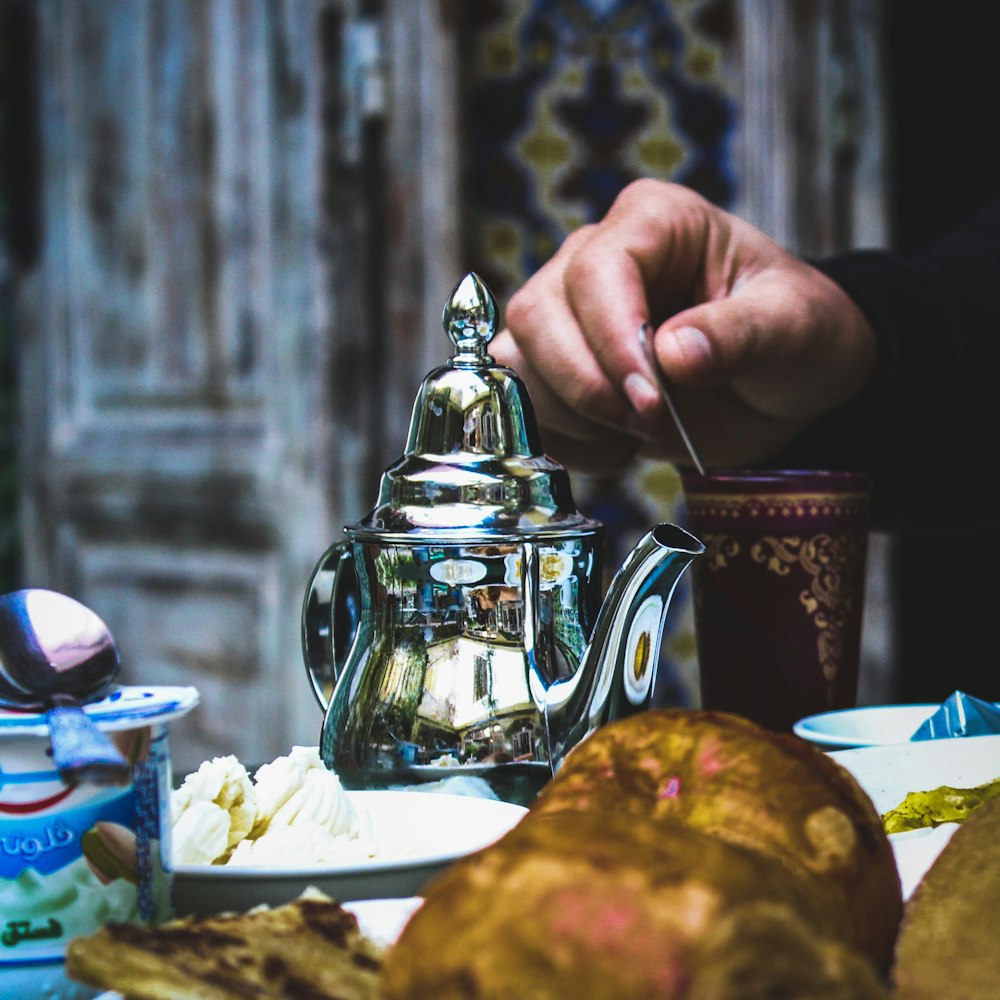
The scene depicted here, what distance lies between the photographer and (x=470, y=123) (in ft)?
6.25

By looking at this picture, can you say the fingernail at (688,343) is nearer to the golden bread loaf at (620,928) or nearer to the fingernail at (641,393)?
the fingernail at (641,393)

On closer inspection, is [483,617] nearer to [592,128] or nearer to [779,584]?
[779,584]

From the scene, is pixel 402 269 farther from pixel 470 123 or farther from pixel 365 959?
pixel 365 959

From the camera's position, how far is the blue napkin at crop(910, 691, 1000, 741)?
562 millimetres

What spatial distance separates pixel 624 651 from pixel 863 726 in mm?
147

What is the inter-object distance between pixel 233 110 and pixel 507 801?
150 cm

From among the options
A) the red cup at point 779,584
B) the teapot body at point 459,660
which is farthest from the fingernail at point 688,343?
the teapot body at point 459,660

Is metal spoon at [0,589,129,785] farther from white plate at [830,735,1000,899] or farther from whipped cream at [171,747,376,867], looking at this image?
white plate at [830,735,1000,899]

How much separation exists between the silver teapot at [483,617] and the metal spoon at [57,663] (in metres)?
0.14

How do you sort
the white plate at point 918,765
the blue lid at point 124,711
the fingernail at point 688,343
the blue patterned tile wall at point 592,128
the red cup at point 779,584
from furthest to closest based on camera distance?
the blue patterned tile wall at point 592,128, the fingernail at point 688,343, the red cup at point 779,584, the white plate at point 918,765, the blue lid at point 124,711

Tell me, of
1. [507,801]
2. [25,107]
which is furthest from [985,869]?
[25,107]

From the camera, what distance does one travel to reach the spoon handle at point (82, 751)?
316 mm

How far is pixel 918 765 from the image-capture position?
0.49 meters

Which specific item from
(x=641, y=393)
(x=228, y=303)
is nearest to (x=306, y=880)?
(x=641, y=393)
